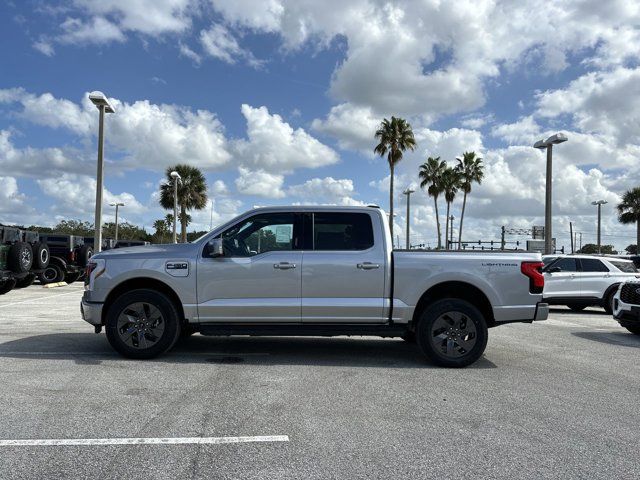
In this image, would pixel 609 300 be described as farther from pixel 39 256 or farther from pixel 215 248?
pixel 39 256

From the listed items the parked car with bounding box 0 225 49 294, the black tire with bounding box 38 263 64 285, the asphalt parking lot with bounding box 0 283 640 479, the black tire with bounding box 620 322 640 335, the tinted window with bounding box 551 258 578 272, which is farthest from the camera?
the black tire with bounding box 38 263 64 285

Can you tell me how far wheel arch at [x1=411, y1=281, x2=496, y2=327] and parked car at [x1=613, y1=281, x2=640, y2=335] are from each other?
440cm

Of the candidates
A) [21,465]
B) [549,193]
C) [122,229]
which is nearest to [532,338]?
[21,465]

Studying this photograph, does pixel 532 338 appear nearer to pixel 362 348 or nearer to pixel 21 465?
pixel 362 348

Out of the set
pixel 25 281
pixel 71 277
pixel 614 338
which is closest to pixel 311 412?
pixel 614 338

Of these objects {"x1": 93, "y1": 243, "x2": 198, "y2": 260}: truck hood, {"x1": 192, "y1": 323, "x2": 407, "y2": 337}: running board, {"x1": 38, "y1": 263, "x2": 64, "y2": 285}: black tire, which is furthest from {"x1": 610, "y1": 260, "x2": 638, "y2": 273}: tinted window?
{"x1": 38, "y1": 263, "x2": 64, "y2": 285}: black tire

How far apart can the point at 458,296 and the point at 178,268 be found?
3.56 metres

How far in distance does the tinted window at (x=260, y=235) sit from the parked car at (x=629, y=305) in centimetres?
674

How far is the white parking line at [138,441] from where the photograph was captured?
4.06 meters

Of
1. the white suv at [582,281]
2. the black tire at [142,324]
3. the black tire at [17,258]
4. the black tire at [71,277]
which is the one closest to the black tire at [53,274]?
the black tire at [71,277]

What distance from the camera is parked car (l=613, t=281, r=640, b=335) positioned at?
1002 centimetres

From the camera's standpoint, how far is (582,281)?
14898 mm

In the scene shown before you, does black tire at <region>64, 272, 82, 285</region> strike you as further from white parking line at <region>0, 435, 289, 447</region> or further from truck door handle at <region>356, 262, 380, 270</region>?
white parking line at <region>0, 435, 289, 447</region>

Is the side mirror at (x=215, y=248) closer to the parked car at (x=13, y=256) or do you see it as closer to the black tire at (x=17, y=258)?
the parked car at (x=13, y=256)
